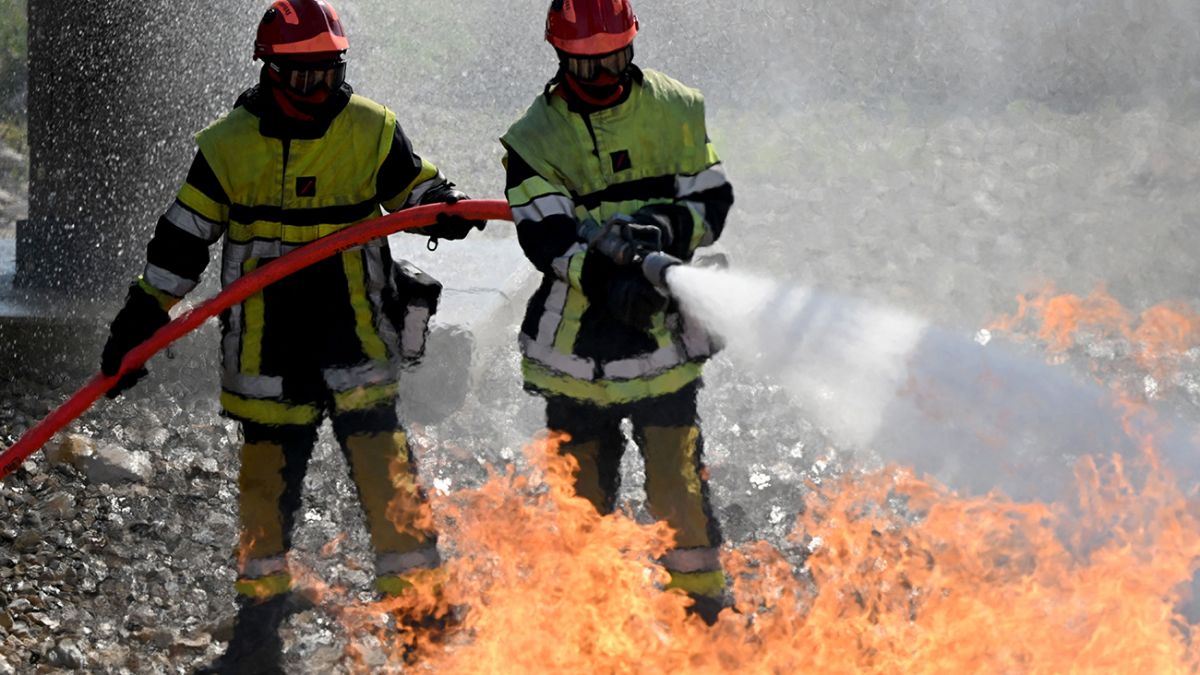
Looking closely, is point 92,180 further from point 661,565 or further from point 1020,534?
point 1020,534

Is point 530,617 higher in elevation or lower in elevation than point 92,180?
lower

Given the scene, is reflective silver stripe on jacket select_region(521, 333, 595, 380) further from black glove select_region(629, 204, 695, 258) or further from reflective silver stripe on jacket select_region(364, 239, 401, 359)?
reflective silver stripe on jacket select_region(364, 239, 401, 359)

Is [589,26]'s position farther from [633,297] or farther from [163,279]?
[163,279]

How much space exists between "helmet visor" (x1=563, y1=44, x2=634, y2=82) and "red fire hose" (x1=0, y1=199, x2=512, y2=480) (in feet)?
1.86

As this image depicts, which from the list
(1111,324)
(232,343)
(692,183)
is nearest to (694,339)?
(692,183)

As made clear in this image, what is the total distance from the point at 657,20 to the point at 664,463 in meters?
8.27

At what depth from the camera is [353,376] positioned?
4.54 m

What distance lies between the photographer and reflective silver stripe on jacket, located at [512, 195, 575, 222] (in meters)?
4.10

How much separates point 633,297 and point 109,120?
16.4 ft

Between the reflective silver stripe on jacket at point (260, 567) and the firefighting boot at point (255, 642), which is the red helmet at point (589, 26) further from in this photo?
the firefighting boot at point (255, 642)

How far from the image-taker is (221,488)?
5.90 metres

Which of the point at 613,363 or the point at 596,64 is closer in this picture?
the point at 596,64

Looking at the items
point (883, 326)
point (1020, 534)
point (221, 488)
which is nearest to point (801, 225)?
point (883, 326)

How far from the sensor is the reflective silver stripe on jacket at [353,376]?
453 centimetres
